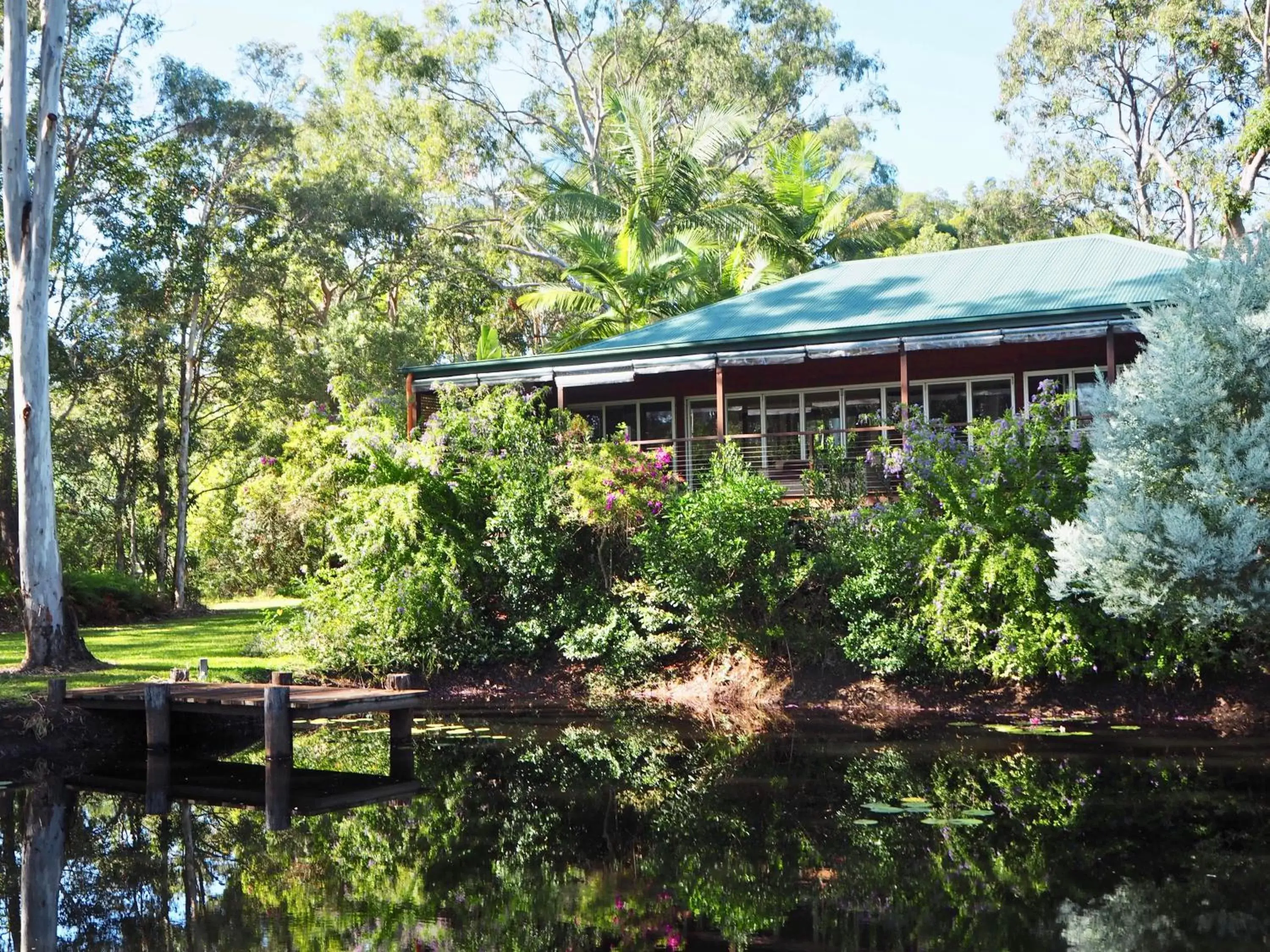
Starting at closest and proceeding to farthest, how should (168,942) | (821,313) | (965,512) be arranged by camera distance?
(168,942) → (965,512) → (821,313)

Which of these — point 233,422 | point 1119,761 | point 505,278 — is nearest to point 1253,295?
point 1119,761

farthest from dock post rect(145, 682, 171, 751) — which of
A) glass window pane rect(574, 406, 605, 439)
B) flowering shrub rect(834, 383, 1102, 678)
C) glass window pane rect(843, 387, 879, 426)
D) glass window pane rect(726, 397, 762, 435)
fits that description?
glass window pane rect(843, 387, 879, 426)

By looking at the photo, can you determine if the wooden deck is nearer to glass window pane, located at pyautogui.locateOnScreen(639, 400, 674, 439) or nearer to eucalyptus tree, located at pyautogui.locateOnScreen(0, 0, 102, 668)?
eucalyptus tree, located at pyautogui.locateOnScreen(0, 0, 102, 668)

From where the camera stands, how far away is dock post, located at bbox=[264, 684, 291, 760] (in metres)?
11.8

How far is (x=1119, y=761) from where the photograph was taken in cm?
1178

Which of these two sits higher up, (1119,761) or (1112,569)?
(1112,569)

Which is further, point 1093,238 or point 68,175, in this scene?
point 68,175

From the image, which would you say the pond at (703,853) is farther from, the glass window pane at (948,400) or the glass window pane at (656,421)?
the glass window pane at (656,421)

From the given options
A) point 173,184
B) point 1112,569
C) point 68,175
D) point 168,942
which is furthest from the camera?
point 173,184

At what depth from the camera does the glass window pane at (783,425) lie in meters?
24.1

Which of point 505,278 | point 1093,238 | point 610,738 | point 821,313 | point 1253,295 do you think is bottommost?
point 610,738

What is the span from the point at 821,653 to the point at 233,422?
2827cm

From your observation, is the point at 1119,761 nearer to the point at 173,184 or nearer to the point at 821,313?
the point at 821,313

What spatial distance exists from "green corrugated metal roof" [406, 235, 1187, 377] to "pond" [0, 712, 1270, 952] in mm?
8329
